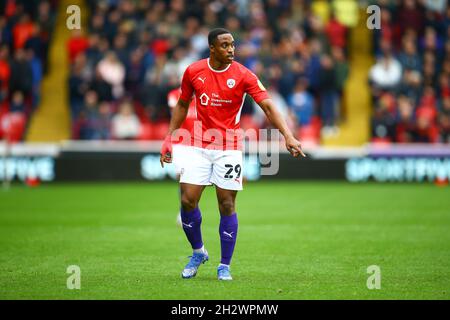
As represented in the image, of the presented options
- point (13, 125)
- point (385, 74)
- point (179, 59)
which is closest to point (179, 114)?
point (179, 59)

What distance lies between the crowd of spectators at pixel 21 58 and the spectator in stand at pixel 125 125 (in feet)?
8.08

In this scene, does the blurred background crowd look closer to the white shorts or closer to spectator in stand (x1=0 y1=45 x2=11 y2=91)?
spectator in stand (x1=0 y1=45 x2=11 y2=91)

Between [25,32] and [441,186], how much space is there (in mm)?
11303

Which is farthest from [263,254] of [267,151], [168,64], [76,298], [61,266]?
A: [168,64]

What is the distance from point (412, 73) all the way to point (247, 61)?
428 centimetres

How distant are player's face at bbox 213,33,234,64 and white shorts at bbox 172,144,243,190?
95cm

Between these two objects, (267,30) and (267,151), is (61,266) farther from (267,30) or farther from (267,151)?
(267,30)

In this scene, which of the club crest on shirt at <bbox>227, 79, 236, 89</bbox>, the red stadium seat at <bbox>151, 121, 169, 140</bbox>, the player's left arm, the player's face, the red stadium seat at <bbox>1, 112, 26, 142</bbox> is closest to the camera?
the player's left arm

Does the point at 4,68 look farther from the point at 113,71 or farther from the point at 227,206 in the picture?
the point at 227,206

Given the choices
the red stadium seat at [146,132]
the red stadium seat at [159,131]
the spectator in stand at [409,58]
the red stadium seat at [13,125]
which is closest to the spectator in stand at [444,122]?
the spectator in stand at [409,58]

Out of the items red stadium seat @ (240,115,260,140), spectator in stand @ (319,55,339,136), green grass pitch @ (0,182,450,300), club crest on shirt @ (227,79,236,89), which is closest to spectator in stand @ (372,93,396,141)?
spectator in stand @ (319,55,339,136)

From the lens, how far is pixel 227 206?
9508 mm

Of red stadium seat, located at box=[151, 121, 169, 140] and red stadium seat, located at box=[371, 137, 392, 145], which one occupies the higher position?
red stadium seat, located at box=[151, 121, 169, 140]

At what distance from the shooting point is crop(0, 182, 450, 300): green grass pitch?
8.76 meters
